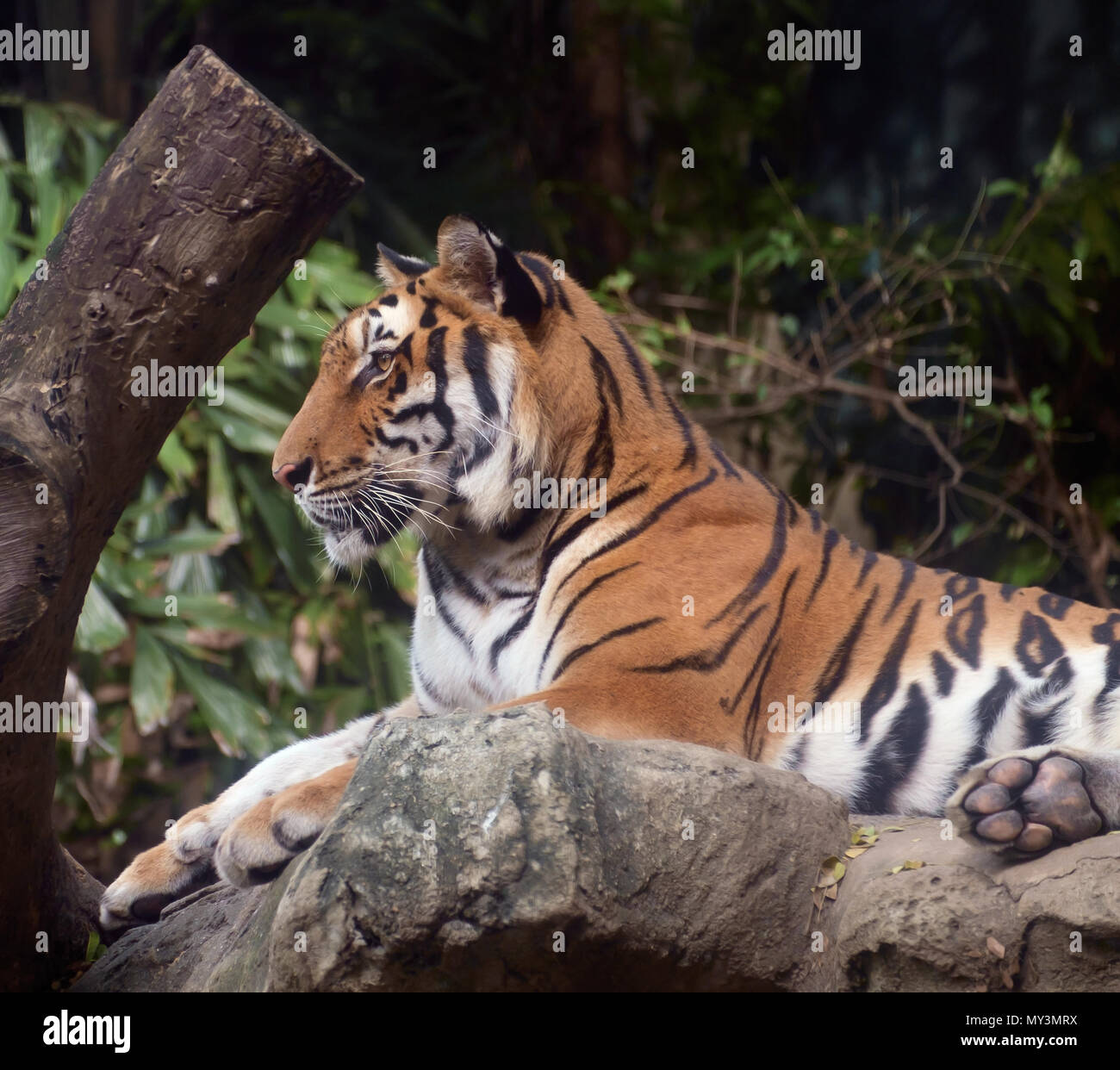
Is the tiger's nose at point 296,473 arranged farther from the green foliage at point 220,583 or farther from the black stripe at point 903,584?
the green foliage at point 220,583

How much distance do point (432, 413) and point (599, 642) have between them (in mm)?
716

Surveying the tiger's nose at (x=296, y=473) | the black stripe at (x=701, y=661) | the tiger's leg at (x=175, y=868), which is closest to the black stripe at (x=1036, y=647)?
the black stripe at (x=701, y=661)

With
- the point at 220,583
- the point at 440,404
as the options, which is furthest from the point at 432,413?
the point at 220,583

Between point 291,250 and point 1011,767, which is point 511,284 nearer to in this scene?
point 291,250

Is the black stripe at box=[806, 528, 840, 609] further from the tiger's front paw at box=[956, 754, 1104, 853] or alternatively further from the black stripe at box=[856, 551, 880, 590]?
the tiger's front paw at box=[956, 754, 1104, 853]

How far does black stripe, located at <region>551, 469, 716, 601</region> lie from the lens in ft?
10.2

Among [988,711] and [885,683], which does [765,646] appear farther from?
[988,711]

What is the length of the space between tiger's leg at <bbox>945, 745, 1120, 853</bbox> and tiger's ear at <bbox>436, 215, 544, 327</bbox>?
1554 millimetres

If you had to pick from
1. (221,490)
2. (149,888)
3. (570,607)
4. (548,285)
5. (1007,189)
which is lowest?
(149,888)

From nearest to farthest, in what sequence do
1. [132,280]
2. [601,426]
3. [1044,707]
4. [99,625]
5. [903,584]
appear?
[132,280]
[1044,707]
[601,426]
[903,584]
[99,625]

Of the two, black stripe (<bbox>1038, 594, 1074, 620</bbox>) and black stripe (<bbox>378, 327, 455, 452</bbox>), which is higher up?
black stripe (<bbox>378, 327, 455, 452</bbox>)

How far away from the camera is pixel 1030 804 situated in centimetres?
246

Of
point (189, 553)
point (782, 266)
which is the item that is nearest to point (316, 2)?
point (782, 266)

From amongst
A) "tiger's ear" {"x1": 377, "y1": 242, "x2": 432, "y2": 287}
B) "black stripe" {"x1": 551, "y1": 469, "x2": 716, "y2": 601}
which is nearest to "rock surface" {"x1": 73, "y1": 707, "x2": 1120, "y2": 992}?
"black stripe" {"x1": 551, "y1": 469, "x2": 716, "y2": 601}
